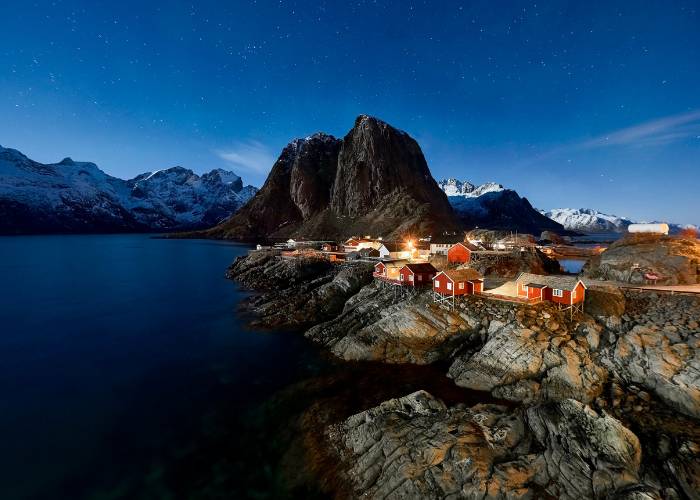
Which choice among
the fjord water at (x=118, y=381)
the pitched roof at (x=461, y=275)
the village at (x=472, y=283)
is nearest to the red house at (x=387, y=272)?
the village at (x=472, y=283)

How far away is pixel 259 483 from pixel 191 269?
311 ft

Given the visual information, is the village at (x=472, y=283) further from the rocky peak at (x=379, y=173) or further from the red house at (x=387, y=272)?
the rocky peak at (x=379, y=173)

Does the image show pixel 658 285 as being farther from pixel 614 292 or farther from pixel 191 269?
pixel 191 269

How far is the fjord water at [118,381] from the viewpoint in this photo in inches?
795

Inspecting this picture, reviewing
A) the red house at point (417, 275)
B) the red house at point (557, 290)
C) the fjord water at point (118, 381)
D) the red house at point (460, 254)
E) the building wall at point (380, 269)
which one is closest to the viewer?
the fjord water at point (118, 381)

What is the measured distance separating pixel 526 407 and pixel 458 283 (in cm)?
1737

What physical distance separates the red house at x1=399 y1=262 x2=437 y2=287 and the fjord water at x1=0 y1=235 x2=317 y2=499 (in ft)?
54.1

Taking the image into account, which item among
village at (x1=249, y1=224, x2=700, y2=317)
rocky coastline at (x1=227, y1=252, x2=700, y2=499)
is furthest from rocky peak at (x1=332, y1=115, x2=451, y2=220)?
rocky coastline at (x1=227, y1=252, x2=700, y2=499)

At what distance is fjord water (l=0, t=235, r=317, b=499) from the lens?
20188 millimetres

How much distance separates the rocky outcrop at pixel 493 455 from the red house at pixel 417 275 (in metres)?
23.6

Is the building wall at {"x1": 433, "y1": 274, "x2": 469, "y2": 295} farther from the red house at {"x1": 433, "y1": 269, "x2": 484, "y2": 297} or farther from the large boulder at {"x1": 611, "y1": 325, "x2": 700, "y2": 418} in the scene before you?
the large boulder at {"x1": 611, "y1": 325, "x2": 700, "y2": 418}

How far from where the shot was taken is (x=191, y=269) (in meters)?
102

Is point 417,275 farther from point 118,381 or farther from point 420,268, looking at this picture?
point 118,381

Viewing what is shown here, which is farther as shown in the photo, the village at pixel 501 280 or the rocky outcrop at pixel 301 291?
the rocky outcrop at pixel 301 291
